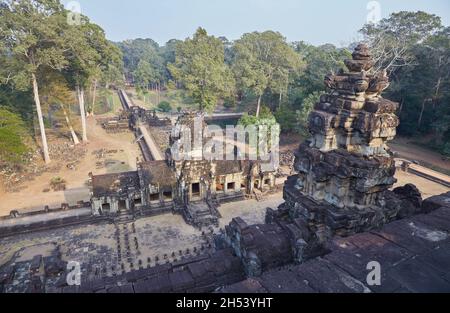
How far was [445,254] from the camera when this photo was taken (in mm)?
6289

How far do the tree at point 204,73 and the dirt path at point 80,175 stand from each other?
34.3 ft

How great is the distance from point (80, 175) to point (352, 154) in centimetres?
2428

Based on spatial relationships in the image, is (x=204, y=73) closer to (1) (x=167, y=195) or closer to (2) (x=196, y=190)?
(2) (x=196, y=190)

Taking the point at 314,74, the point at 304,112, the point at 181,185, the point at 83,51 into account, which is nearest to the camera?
the point at 181,185

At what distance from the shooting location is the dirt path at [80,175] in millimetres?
22422

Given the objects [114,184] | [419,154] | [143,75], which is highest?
[143,75]

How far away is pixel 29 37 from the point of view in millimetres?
23797

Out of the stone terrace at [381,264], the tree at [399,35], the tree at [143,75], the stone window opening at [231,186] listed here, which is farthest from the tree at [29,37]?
the tree at [143,75]

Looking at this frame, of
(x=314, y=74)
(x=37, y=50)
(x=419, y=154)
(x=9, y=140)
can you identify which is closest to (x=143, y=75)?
(x=314, y=74)

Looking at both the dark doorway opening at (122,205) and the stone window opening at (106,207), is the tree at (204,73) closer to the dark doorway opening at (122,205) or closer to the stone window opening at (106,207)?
the dark doorway opening at (122,205)

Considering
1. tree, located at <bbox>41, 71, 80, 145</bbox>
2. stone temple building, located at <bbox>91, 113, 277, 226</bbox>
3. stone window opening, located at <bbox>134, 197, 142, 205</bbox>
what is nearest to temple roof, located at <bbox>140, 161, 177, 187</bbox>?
stone temple building, located at <bbox>91, 113, 277, 226</bbox>
